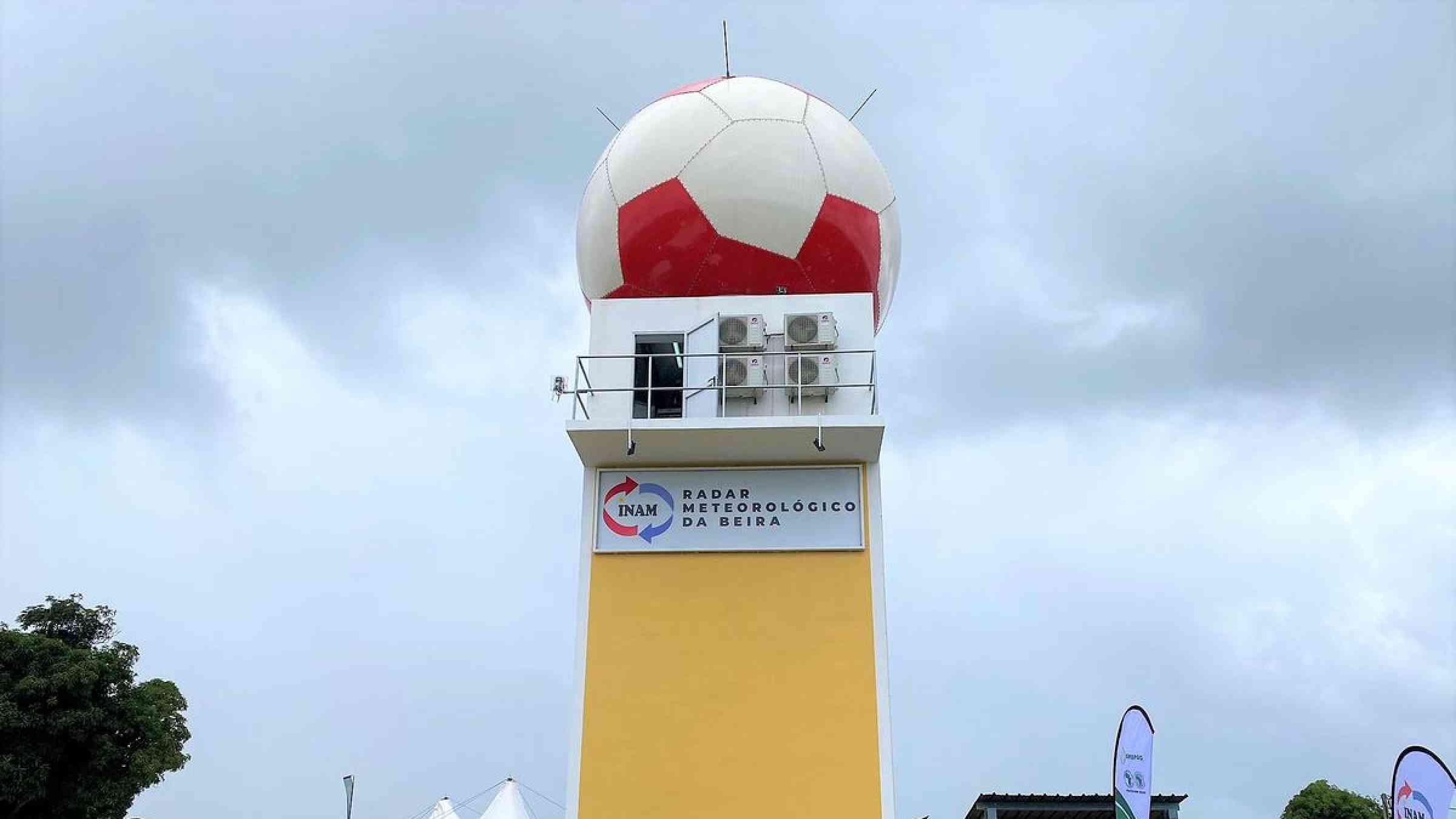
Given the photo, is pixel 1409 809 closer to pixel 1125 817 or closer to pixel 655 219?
pixel 1125 817

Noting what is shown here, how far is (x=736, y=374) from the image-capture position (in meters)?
10.8

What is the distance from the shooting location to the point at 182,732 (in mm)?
22656

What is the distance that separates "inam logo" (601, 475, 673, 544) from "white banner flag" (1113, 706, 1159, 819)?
4.70 meters

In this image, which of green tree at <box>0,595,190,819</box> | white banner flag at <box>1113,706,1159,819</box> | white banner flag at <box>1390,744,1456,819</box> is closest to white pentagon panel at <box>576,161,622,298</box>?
white banner flag at <box>1113,706,1159,819</box>

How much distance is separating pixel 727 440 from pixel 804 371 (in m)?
1.10

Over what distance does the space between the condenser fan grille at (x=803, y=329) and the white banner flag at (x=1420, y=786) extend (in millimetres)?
6000

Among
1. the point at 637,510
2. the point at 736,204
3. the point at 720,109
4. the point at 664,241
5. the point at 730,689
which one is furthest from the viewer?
the point at 720,109

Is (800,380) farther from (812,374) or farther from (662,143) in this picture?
(662,143)

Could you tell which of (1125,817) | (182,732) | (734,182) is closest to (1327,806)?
(1125,817)

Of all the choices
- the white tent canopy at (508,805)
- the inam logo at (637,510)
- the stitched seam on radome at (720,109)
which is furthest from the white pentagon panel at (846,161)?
the white tent canopy at (508,805)

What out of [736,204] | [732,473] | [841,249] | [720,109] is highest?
[720,109]

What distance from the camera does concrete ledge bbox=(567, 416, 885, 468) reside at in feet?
33.5

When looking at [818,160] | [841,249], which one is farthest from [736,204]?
[841,249]

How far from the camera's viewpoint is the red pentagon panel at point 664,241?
37.7 feet
